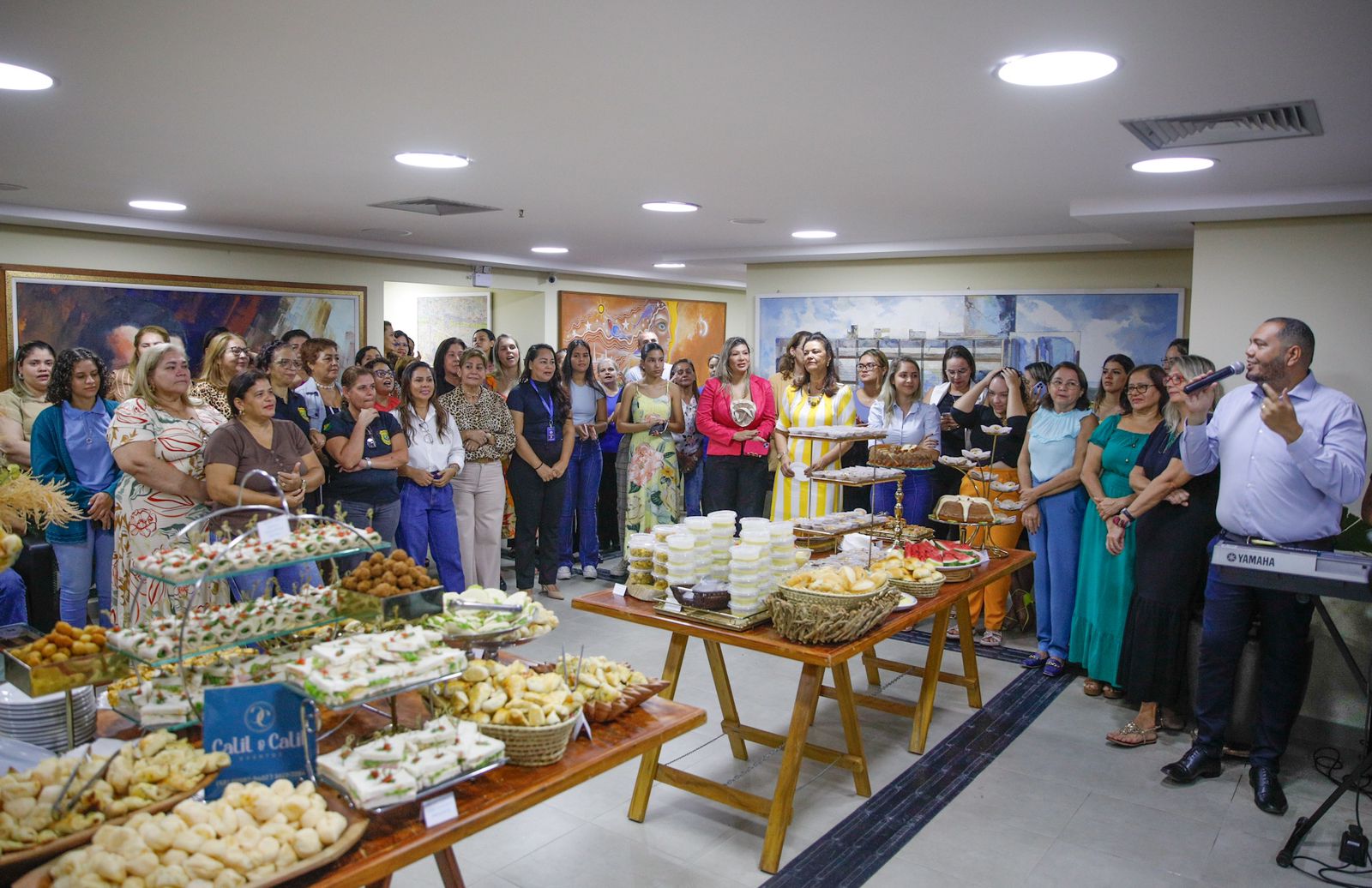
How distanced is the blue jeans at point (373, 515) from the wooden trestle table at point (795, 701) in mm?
2192

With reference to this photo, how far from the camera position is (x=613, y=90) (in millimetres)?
3100

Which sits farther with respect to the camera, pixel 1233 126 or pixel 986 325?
pixel 986 325

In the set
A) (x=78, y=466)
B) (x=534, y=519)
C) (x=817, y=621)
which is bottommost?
(x=534, y=519)

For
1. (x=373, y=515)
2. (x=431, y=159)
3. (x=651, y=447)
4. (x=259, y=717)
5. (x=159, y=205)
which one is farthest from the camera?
(x=651, y=447)

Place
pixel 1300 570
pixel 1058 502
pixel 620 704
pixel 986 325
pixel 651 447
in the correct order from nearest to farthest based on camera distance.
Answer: pixel 620 704, pixel 1300 570, pixel 1058 502, pixel 651 447, pixel 986 325

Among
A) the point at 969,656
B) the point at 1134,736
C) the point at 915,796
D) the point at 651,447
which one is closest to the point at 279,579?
the point at 915,796

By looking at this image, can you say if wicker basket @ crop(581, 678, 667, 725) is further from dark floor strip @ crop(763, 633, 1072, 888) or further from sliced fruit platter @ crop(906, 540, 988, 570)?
sliced fruit platter @ crop(906, 540, 988, 570)

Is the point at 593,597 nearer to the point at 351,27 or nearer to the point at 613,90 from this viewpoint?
the point at 613,90

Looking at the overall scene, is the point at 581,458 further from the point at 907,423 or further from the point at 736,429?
the point at 907,423

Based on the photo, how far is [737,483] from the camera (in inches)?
267

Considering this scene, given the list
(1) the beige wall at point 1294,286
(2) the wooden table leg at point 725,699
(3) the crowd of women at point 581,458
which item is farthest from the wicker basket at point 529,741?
(1) the beige wall at point 1294,286

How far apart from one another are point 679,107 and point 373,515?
321 centimetres

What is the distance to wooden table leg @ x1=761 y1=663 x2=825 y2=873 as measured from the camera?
315 centimetres

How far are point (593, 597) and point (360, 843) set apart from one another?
1.79m
